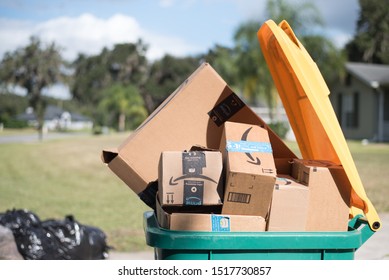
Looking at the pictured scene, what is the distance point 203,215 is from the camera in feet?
9.52

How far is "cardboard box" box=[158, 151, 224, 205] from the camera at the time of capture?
9.80 feet

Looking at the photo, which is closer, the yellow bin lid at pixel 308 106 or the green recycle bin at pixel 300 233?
the green recycle bin at pixel 300 233

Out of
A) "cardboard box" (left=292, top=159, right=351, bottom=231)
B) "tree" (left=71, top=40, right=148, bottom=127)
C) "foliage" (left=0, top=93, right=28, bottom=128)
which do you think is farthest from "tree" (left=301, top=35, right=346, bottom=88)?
"foliage" (left=0, top=93, right=28, bottom=128)

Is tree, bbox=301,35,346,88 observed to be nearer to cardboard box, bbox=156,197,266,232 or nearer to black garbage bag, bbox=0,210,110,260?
black garbage bag, bbox=0,210,110,260

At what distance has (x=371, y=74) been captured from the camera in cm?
2953

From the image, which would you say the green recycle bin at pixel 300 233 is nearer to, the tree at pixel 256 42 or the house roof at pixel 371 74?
the house roof at pixel 371 74

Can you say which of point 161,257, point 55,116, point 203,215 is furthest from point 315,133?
point 55,116

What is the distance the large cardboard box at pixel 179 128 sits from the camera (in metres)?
3.40

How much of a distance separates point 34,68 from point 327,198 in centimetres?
5483

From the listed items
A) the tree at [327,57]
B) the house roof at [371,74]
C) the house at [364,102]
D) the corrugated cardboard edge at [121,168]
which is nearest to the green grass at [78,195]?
the corrugated cardboard edge at [121,168]

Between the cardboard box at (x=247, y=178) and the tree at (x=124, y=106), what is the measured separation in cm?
4877

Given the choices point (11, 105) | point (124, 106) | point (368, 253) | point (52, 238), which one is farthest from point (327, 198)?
point (11, 105)

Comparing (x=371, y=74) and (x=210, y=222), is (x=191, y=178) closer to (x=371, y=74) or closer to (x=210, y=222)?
(x=210, y=222)
